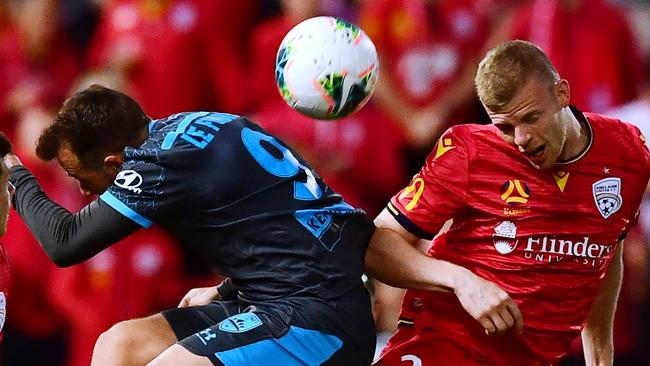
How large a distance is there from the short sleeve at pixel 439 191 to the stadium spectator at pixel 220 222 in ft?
1.02

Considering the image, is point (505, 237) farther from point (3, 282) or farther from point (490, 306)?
point (3, 282)

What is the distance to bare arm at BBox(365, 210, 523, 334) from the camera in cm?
415

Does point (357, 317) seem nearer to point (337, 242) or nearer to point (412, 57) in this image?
point (337, 242)

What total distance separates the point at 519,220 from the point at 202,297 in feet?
3.73

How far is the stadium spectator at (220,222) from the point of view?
13.2 ft

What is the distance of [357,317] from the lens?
165 inches

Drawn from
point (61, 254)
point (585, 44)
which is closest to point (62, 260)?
point (61, 254)

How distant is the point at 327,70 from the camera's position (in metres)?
4.35

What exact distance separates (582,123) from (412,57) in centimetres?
248

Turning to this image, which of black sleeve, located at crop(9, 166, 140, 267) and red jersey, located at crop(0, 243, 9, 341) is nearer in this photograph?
black sleeve, located at crop(9, 166, 140, 267)

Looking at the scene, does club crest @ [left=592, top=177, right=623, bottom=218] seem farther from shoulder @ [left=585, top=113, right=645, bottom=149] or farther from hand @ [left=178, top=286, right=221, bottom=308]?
hand @ [left=178, top=286, right=221, bottom=308]

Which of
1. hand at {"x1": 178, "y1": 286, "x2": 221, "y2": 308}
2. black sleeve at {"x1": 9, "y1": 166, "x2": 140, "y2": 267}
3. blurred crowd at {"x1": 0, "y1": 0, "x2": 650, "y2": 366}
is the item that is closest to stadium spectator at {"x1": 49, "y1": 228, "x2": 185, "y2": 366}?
blurred crowd at {"x1": 0, "y1": 0, "x2": 650, "y2": 366}

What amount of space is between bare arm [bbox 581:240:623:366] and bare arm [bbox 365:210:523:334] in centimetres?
67

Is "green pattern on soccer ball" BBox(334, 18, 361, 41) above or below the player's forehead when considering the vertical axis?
above
